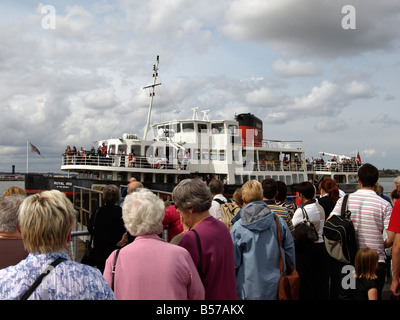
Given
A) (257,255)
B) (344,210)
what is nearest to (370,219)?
(344,210)

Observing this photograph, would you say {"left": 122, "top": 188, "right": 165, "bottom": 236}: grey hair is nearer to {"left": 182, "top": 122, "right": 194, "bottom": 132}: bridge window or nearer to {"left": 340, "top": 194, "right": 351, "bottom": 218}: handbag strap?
{"left": 340, "top": 194, "right": 351, "bottom": 218}: handbag strap

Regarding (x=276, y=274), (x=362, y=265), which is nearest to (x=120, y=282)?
(x=276, y=274)

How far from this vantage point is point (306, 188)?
4.64 metres

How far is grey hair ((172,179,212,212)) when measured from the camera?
2.76 metres

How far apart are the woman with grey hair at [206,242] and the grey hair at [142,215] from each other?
325 mm

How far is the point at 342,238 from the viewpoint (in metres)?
3.83

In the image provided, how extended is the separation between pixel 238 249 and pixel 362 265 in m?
1.40

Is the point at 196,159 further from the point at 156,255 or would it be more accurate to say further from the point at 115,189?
the point at 156,255

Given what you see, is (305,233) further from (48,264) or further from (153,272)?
(48,264)

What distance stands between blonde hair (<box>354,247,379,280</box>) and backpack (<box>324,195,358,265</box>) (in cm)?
19

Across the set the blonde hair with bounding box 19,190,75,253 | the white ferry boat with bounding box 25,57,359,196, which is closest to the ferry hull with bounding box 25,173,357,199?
the white ferry boat with bounding box 25,57,359,196

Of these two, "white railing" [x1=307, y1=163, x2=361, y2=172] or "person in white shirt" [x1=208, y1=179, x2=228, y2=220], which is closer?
"person in white shirt" [x1=208, y1=179, x2=228, y2=220]

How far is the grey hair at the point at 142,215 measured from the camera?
233 centimetres

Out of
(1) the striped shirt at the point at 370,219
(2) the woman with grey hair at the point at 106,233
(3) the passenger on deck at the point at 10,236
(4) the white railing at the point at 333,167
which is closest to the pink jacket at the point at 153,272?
(3) the passenger on deck at the point at 10,236
